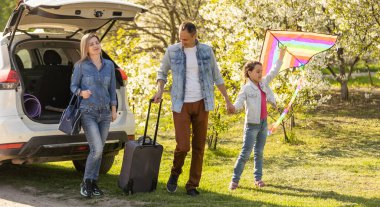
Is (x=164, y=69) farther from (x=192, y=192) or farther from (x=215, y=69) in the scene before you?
(x=192, y=192)

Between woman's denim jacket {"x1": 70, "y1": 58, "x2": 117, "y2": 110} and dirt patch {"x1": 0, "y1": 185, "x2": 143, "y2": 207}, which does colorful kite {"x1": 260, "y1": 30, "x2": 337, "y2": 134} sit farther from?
dirt patch {"x1": 0, "y1": 185, "x2": 143, "y2": 207}

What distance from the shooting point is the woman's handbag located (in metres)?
7.08

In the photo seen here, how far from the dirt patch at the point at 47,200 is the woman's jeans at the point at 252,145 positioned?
1453 millimetres

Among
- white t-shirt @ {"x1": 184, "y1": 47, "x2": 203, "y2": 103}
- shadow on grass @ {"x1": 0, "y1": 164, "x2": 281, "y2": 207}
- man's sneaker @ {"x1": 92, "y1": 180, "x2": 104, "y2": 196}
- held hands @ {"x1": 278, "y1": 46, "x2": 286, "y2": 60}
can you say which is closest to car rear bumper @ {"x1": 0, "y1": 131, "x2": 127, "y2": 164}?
shadow on grass @ {"x1": 0, "y1": 164, "x2": 281, "y2": 207}

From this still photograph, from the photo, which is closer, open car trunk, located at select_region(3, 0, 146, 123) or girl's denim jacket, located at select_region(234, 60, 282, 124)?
open car trunk, located at select_region(3, 0, 146, 123)

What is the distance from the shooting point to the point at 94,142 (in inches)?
281

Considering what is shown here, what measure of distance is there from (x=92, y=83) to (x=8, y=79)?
96 centimetres

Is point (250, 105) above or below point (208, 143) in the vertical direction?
above

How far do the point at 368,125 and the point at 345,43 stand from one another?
1963 mm

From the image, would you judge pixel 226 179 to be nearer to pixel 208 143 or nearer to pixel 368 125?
pixel 208 143

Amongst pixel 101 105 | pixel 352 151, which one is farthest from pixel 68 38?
pixel 352 151

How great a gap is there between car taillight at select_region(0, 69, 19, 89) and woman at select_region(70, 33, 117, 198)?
70 centimetres

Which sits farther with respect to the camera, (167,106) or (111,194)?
(167,106)

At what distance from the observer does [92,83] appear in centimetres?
711
